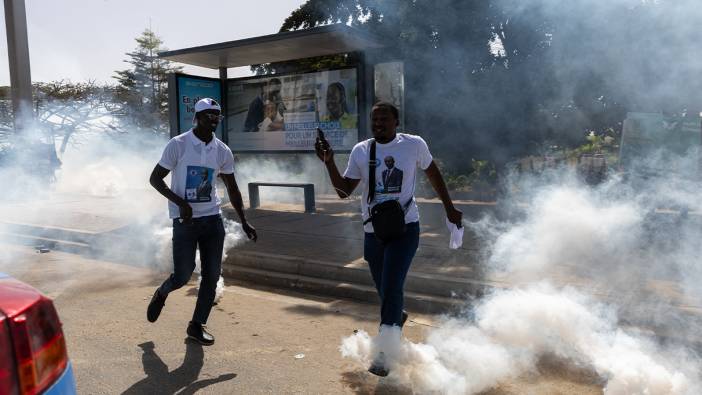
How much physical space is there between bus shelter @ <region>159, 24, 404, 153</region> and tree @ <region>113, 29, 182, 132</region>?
3266 cm

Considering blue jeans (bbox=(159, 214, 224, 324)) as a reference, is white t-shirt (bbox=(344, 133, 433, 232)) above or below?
above

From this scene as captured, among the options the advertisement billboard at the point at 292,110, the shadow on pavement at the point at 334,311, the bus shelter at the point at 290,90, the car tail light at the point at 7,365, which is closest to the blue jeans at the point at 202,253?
the shadow on pavement at the point at 334,311

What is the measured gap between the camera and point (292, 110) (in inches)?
404

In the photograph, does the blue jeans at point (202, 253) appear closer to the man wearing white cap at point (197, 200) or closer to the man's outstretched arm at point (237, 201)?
the man wearing white cap at point (197, 200)

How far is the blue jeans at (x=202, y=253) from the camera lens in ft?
12.3

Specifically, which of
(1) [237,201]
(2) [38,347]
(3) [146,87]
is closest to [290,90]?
(1) [237,201]

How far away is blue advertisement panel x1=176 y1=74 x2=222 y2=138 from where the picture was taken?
10.1 m

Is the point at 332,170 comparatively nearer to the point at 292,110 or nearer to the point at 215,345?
the point at 215,345

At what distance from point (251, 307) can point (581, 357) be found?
102 inches

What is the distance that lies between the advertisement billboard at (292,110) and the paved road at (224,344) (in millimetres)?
4593

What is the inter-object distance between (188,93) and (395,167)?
7.81 m

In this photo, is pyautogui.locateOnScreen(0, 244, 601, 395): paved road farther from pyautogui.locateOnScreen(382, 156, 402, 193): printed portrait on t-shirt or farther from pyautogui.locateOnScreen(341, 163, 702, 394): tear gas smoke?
pyautogui.locateOnScreen(382, 156, 402, 193): printed portrait on t-shirt

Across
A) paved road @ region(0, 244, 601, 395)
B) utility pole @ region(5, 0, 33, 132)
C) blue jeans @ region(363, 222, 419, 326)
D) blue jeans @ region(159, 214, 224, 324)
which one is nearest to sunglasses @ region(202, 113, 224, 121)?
blue jeans @ region(159, 214, 224, 324)

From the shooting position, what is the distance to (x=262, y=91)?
1059cm
